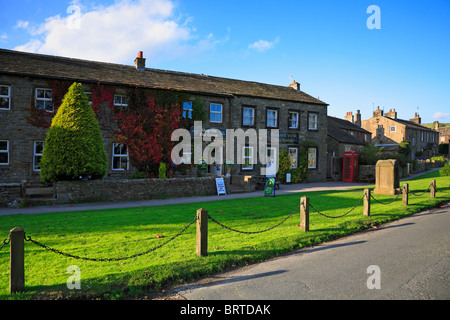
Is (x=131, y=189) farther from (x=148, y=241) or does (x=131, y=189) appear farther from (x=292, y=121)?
(x=292, y=121)

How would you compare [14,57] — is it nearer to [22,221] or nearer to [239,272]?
[22,221]

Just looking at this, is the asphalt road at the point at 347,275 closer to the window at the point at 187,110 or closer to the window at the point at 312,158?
the window at the point at 187,110

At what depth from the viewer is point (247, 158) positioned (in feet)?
75.2

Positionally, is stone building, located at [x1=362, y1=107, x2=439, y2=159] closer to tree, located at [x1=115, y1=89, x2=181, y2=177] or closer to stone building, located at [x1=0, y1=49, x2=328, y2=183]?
stone building, located at [x1=0, y1=49, x2=328, y2=183]

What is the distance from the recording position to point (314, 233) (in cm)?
850

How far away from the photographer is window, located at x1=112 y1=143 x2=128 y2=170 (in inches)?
757

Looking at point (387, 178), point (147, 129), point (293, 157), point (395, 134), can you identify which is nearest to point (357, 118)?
point (395, 134)

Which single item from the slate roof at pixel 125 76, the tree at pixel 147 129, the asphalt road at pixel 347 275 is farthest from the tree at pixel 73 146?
the asphalt road at pixel 347 275

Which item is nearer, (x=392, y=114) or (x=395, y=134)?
(x=395, y=134)

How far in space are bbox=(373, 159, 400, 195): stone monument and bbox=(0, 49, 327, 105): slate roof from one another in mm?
10260

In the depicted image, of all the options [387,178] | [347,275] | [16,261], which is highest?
[387,178]

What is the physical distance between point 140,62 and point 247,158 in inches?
430
